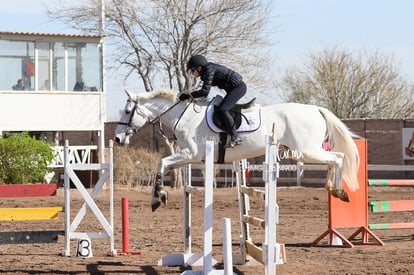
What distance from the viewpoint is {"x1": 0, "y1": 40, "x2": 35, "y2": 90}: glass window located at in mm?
30078

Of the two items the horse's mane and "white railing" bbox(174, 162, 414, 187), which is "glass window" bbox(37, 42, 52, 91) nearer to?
"white railing" bbox(174, 162, 414, 187)

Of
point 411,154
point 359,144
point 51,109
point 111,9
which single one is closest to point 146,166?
point 51,109

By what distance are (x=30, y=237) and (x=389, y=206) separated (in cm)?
571

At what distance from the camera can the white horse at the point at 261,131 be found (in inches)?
486

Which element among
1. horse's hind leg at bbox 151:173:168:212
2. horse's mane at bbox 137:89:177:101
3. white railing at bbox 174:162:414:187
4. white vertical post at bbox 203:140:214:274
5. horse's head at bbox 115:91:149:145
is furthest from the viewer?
white railing at bbox 174:162:414:187

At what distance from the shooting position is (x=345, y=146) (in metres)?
13.1

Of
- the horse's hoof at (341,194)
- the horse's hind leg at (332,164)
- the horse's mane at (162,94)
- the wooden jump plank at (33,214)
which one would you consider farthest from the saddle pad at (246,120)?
the wooden jump plank at (33,214)

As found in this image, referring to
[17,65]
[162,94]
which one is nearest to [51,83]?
[17,65]

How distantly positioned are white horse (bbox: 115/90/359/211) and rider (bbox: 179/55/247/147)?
0.19 meters

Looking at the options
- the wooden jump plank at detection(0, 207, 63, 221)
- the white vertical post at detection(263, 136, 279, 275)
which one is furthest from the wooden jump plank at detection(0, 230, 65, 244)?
the white vertical post at detection(263, 136, 279, 275)

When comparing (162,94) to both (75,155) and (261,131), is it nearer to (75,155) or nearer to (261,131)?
(261,131)

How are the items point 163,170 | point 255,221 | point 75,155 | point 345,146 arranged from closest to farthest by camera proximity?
point 255,221
point 163,170
point 345,146
point 75,155

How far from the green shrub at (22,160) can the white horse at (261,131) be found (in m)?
12.7

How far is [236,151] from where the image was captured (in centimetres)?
1234
